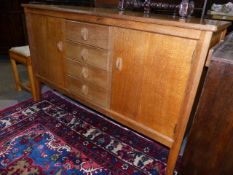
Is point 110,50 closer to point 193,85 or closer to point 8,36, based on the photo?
point 193,85

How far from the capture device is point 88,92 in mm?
1353

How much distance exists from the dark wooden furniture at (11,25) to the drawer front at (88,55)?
179cm

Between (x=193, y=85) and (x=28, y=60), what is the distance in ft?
4.72

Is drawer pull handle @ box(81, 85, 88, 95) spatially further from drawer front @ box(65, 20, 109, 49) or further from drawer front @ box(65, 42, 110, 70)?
drawer front @ box(65, 20, 109, 49)

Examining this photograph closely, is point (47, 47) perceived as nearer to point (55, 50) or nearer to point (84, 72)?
point (55, 50)

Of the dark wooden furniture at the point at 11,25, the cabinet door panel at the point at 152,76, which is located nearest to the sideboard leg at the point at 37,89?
the cabinet door panel at the point at 152,76

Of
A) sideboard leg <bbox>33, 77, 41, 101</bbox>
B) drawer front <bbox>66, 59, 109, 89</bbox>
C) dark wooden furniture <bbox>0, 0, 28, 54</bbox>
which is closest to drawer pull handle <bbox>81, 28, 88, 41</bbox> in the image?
drawer front <bbox>66, 59, 109, 89</bbox>

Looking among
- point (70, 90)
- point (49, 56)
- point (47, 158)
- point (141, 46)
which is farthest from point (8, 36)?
point (141, 46)

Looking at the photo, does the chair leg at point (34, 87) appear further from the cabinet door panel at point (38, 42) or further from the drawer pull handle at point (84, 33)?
the drawer pull handle at point (84, 33)

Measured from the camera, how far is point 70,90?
148cm

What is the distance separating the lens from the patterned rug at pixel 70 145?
115cm

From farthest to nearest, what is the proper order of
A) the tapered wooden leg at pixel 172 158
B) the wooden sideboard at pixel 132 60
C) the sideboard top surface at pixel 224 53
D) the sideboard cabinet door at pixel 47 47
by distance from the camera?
the sideboard cabinet door at pixel 47 47 → the tapered wooden leg at pixel 172 158 → the wooden sideboard at pixel 132 60 → the sideboard top surface at pixel 224 53

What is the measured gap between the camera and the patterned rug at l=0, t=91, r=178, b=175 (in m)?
1.15

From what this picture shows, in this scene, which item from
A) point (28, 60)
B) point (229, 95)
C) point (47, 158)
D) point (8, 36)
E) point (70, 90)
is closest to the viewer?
point (229, 95)
